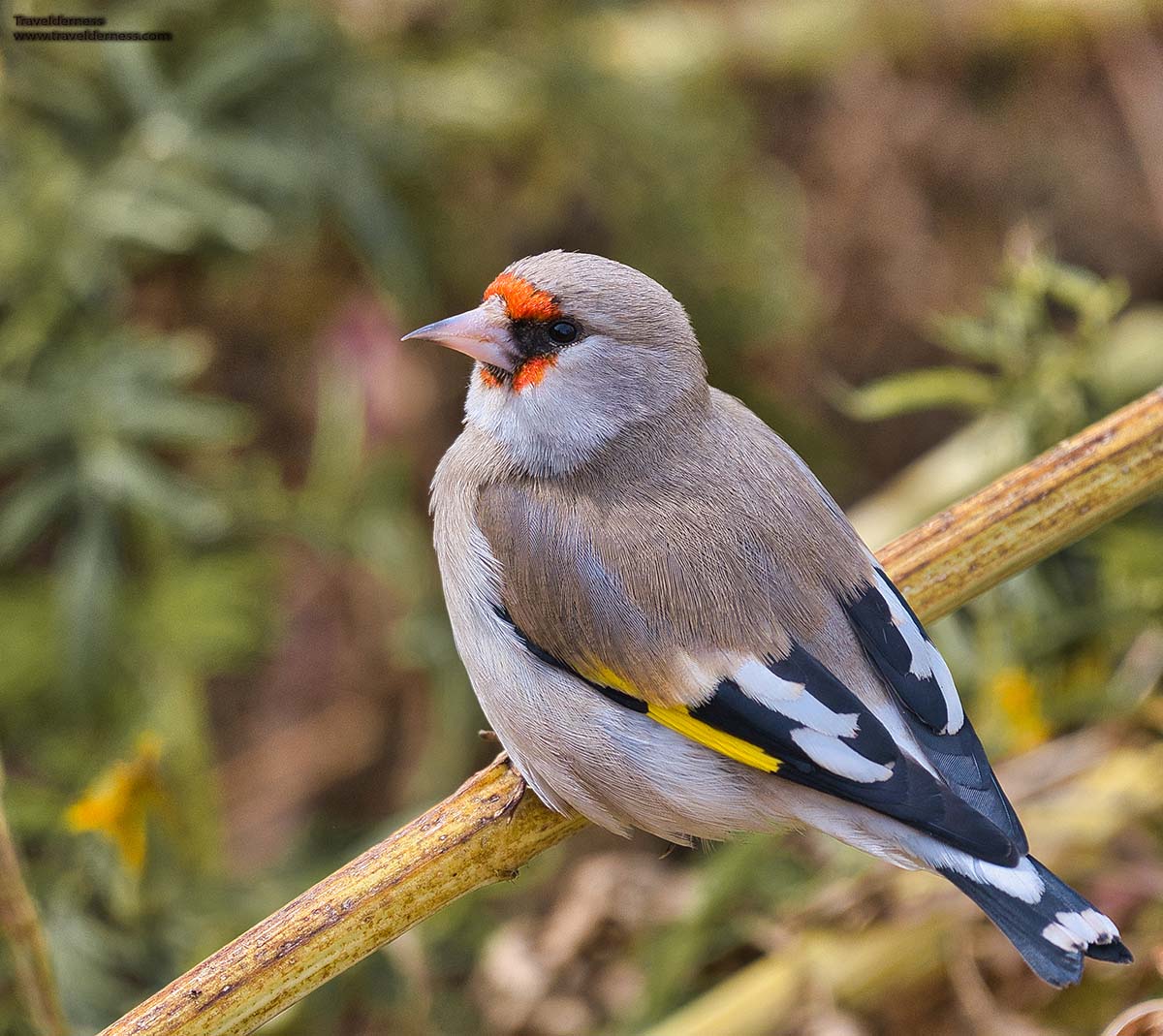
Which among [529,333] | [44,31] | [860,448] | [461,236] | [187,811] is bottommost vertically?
[860,448]

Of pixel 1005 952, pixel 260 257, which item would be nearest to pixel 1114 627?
pixel 1005 952

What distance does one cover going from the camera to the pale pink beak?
2.24 meters

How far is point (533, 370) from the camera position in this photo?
2.28m

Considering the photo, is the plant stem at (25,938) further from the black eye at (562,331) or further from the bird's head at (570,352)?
the black eye at (562,331)

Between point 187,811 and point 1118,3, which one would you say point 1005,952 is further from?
point 1118,3

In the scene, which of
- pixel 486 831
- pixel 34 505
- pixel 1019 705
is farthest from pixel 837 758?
pixel 34 505

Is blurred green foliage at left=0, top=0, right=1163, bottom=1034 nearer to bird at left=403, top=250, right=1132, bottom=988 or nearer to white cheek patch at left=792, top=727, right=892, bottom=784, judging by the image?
bird at left=403, top=250, right=1132, bottom=988

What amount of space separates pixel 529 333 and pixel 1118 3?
4008mm

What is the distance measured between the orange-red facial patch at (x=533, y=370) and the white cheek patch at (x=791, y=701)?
56cm

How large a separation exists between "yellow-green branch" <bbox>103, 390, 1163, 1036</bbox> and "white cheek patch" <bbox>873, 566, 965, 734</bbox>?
5 cm

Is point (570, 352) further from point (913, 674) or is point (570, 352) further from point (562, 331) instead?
point (913, 674)

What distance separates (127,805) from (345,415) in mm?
1698

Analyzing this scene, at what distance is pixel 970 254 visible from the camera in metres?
5.66

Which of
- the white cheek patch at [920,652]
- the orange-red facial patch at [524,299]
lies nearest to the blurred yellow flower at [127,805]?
the orange-red facial patch at [524,299]
